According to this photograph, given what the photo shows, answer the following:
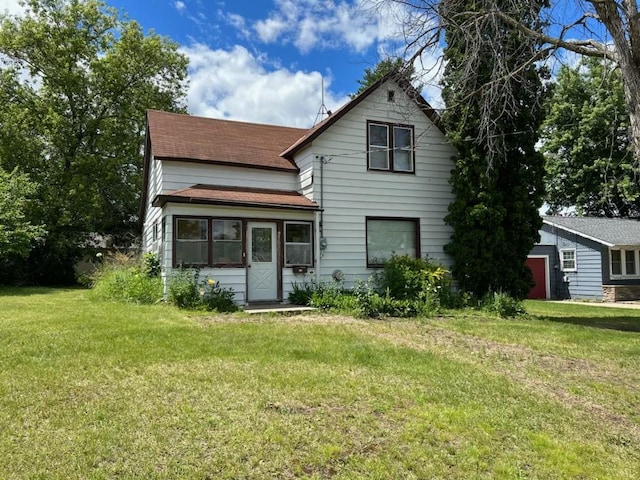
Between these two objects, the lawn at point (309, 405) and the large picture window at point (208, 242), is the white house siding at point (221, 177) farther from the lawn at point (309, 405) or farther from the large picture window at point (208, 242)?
the lawn at point (309, 405)

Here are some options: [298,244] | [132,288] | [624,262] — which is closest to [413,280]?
[298,244]

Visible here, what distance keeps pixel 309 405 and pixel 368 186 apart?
9.95 meters

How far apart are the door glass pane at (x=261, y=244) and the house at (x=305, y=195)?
0.03m

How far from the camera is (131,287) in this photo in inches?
486

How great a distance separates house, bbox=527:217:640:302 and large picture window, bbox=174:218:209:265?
1695 cm

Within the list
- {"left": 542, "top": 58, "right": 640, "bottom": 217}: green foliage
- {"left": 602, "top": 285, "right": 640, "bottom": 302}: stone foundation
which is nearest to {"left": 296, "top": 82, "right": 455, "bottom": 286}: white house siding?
{"left": 602, "top": 285, "right": 640, "bottom": 302}: stone foundation

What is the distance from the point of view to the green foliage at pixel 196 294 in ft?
34.9

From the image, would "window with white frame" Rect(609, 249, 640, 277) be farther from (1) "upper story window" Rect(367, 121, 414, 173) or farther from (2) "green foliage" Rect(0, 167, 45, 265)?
(2) "green foliage" Rect(0, 167, 45, 265)

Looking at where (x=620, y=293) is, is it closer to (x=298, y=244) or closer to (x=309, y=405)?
(x=298, y=244)

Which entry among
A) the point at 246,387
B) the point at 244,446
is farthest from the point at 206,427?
the point at 246,387

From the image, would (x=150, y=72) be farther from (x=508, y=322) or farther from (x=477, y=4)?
(x=508, y=322)

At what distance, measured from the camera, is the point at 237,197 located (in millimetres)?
12125

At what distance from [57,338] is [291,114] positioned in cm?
1808

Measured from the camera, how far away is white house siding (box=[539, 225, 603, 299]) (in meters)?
20.8
